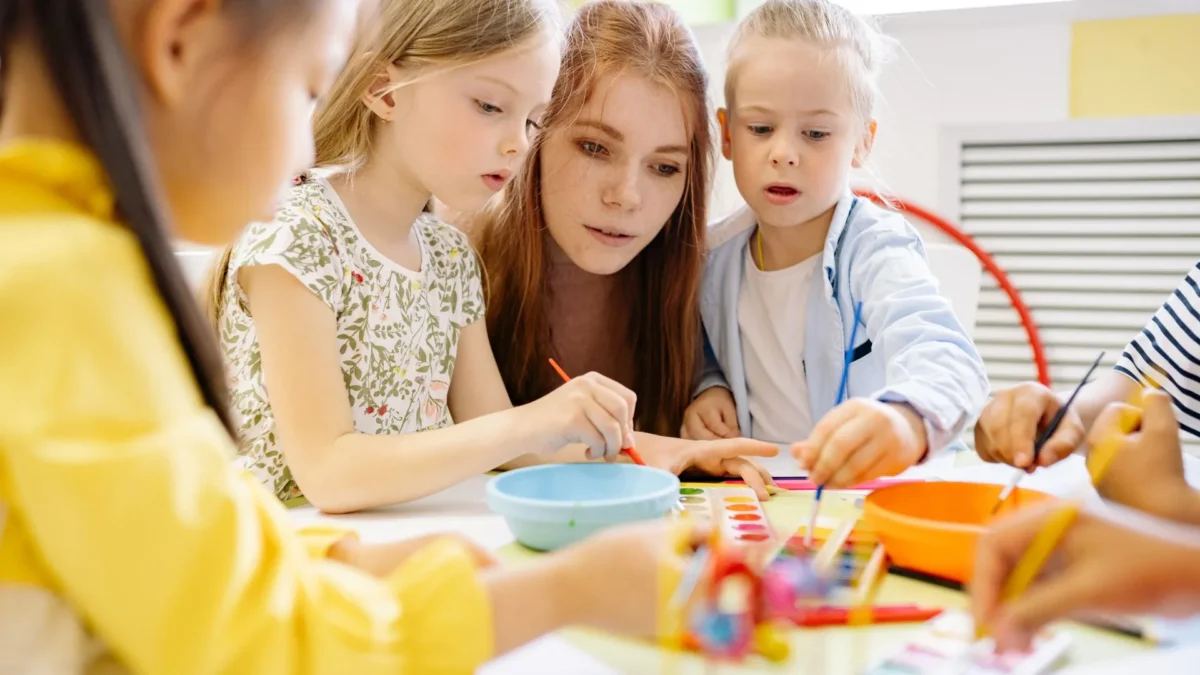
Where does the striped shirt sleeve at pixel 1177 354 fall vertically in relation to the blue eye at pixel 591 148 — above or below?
below

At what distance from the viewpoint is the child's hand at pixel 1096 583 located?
1.53 ft

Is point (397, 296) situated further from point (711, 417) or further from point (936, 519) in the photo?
point (936, 519)

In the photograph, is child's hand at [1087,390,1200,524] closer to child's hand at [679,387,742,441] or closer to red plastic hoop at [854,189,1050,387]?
child's hand at [679,387,742,441]

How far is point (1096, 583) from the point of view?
0.47 metres

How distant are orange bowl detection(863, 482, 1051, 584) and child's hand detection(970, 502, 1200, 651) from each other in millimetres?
130

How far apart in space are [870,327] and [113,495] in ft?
3.11

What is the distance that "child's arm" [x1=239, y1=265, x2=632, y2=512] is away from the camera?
0.87m

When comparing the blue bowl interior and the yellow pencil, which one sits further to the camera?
the blue bowl interior

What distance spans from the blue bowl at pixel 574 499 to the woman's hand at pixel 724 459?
138mm

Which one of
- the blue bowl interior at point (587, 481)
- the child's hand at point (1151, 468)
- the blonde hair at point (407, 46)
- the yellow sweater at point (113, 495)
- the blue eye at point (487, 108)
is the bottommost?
the blue bowl interior at point (587, 481)

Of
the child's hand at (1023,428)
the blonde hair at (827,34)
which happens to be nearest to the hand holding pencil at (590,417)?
the child's hand at (1023,428)

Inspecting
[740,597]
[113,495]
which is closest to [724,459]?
[740,597]

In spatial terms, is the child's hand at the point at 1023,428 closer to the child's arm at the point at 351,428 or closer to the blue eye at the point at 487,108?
the child's arm at the point at 351,428

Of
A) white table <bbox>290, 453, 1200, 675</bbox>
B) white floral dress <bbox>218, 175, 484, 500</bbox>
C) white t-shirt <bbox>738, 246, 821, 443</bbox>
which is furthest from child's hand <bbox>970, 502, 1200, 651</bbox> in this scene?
white t-shirt <bbox>738, 246, 821, 443</bbox>
